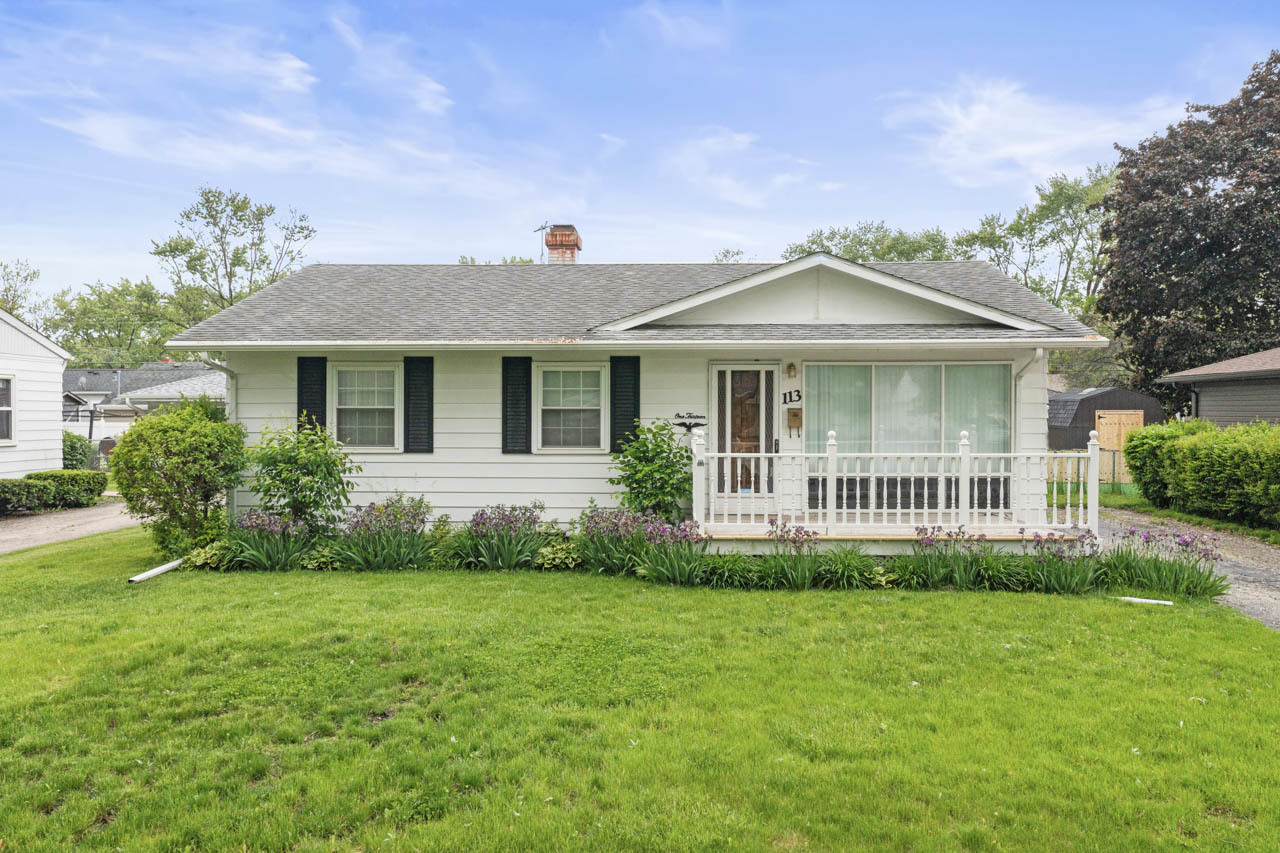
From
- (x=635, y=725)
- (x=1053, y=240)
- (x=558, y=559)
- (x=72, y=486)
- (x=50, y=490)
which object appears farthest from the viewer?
(x=1053, y=240)

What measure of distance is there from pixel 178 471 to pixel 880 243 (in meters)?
35.2

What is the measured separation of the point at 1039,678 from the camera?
488cm

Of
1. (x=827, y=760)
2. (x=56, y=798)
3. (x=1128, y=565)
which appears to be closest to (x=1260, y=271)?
(x=1128, y=565)

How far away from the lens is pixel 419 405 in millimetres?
9648

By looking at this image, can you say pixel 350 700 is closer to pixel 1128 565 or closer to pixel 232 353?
pixel 232 353

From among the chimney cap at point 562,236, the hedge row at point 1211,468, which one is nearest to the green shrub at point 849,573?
the hedge row at point 1211,468

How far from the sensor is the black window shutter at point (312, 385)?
9.66m

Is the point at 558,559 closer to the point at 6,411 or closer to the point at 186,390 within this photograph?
the point at 6,411

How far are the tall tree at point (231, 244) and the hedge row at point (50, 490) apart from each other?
17.4 meters

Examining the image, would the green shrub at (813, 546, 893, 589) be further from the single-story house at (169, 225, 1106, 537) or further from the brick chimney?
the brick chimney

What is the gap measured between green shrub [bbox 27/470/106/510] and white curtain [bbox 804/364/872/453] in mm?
15930

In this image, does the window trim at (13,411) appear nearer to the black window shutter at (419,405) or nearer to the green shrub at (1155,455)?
the black window shutter at (419,405)

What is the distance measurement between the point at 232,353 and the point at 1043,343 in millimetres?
10775

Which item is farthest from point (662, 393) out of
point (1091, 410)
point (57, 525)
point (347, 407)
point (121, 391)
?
point (121, 391)
